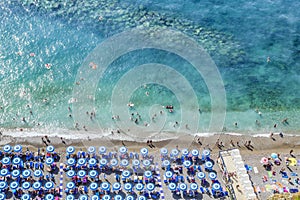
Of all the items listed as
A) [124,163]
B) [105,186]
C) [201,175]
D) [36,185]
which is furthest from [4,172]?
[201,175]

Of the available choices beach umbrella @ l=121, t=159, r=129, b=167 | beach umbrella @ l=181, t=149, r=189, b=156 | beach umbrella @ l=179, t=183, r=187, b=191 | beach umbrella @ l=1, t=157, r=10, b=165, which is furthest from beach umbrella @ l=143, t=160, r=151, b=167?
beach umbrella @ l=1, t=157, r=10, b=165

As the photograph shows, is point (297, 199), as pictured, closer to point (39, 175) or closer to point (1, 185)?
point (39, 175)

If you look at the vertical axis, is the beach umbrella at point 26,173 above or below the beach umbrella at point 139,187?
above

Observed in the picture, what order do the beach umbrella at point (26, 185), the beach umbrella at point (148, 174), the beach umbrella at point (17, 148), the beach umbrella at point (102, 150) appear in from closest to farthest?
1. the beach umbrella at point (26, 185)
2. the beach umbrella at point (148, 174)
3. the beach umbrella at point (17, 148)
4. the beach umbrella at point (102, 150)

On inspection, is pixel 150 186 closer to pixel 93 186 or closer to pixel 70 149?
pixel 93 186

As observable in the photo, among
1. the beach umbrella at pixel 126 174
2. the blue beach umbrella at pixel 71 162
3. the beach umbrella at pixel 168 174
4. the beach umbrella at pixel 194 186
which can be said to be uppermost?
the blue beach umbrella at pixel 71 162

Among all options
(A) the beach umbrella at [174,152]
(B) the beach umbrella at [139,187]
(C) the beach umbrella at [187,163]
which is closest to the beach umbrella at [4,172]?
(B) the beach umbrella at [139,187]

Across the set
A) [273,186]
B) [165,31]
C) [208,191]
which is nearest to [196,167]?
[208,191]

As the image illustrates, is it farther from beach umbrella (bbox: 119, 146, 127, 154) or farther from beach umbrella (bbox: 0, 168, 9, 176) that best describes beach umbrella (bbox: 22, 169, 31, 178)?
beach umbrella (bbox: 119, 146, 127, 154)

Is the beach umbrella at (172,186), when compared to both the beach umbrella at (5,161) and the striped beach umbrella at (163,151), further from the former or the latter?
the beach umbrella at (5,161)

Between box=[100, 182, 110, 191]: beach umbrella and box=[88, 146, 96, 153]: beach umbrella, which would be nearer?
box=[100, 182, 110, 191]: beach umbrella
